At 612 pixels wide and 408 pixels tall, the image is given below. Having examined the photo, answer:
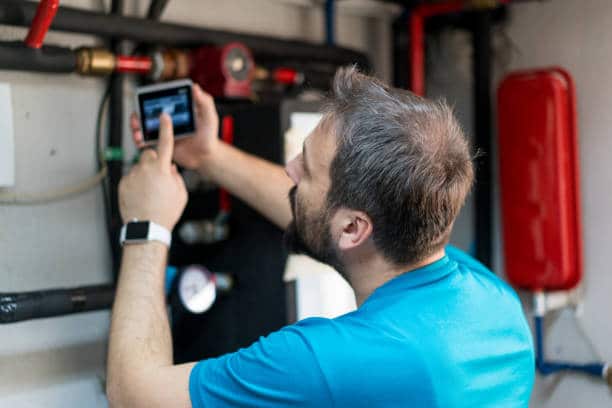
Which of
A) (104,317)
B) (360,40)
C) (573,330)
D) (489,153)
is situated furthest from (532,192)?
(104,317)

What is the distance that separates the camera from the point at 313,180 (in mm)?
1057

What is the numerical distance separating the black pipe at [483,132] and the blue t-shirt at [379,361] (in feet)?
3.06

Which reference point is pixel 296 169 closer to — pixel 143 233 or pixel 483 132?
pixel 143 233

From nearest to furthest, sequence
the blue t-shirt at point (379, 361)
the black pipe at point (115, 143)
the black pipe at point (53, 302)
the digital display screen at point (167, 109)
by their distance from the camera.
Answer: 1. the blue t-shirt at point (379, 361)
2. the black pipe at point (53, 302)
3. the digital display screen at point (167, 109)
4. the black pipe at point (115, 143)

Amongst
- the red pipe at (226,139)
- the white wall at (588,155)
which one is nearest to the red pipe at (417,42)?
the white wall at (588,155)

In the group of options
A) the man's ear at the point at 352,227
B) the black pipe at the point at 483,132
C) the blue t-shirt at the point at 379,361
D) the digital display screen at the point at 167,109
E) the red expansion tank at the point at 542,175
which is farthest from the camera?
the black pipe at the point at 483,132

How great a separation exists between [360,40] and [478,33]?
1.01ft

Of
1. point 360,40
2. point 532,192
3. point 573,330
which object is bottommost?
point 573,330

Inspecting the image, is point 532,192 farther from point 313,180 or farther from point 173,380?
point 173,380

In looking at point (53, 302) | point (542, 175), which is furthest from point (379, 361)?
point (542, 175)

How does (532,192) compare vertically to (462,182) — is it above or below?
below

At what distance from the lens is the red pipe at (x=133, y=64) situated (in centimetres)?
134

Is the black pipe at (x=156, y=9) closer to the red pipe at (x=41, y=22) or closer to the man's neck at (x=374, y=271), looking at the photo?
the red pipe at (x=41, y=22)

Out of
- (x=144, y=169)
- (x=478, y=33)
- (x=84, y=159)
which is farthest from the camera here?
(x=478, y=33)
